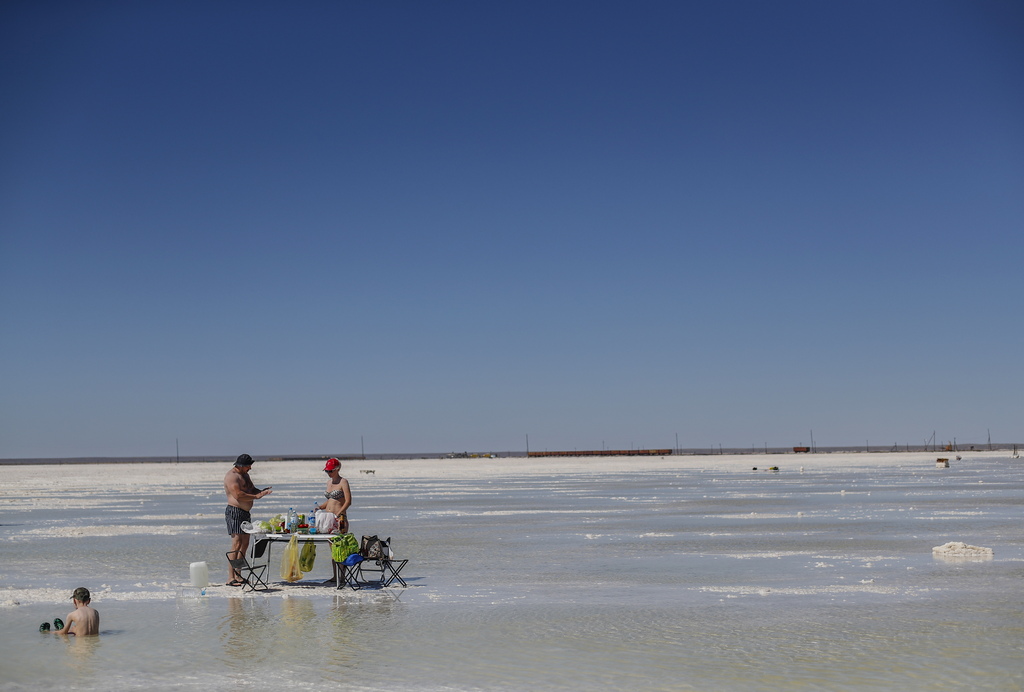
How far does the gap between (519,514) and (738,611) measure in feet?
67.4

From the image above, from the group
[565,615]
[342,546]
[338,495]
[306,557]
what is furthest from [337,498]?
[565,615]

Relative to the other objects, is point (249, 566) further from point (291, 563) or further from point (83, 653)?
point (83, 653)

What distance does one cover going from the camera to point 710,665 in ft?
33.7

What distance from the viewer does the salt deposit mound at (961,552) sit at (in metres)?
18.8

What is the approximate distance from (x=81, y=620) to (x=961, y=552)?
15511 millimetres

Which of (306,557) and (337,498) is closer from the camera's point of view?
(337,498)

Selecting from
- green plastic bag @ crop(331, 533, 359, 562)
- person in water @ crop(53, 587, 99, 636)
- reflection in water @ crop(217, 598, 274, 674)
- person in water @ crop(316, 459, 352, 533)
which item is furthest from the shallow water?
person in water @ crop(316, 459, 352, 533)

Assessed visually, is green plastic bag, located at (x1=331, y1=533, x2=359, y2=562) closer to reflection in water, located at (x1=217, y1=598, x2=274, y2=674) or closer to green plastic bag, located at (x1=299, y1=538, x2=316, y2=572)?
green plastic bag, located at (x1=299, y1=538, x2=316, y2=572)

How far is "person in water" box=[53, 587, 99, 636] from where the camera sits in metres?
12.0

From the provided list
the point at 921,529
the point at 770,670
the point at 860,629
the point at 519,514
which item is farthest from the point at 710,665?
the point at 519,514

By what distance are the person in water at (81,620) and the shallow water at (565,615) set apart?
0.17 m

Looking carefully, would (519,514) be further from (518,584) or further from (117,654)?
(117,654)

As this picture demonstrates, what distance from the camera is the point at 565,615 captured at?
13141mm

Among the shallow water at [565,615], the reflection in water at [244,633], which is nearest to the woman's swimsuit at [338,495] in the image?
the shallow water at [565,615]
